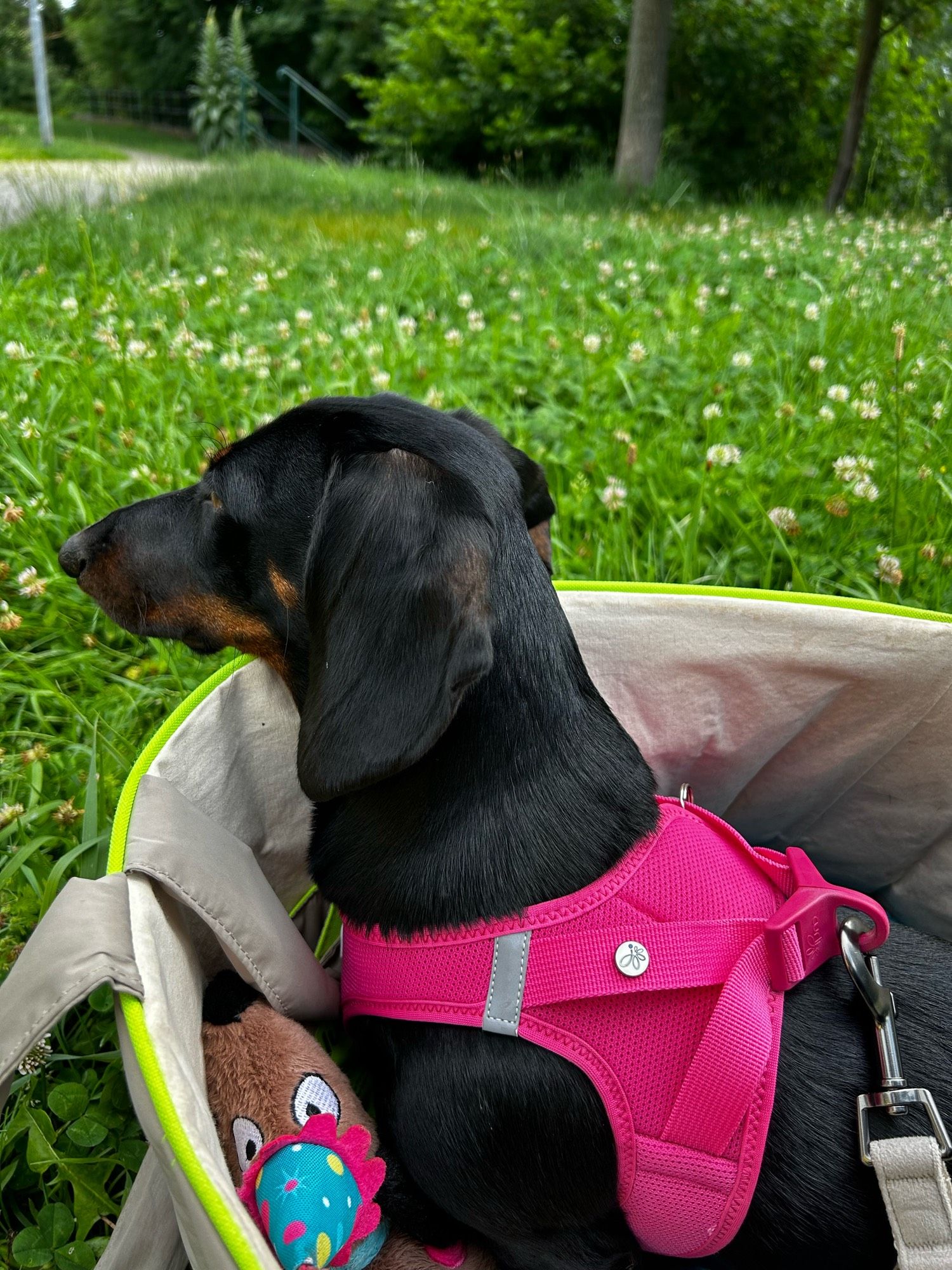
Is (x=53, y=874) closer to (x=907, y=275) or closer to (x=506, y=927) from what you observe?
(x=506, y=927)

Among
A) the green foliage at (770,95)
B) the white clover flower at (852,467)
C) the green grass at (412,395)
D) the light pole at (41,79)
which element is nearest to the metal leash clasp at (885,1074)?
the green grass at (412,395)

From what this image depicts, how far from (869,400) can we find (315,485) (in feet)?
7.64

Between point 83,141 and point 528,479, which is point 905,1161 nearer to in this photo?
point 528,479

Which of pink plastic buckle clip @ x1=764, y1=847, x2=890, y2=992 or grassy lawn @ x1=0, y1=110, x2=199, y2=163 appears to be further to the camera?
grassy lawn @ x1=0, y1=110, x2=199, y2=163

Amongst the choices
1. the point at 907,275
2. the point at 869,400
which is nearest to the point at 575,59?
the point at 907,275

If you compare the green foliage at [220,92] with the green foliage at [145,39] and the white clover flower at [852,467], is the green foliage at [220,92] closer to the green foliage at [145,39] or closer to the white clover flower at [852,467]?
the green foliage at [145,39]

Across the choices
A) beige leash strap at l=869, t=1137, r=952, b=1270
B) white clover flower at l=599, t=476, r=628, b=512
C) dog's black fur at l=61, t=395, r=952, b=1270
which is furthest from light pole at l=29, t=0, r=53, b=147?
beige leash strap at l=869, t=1137, r=952, b=1270

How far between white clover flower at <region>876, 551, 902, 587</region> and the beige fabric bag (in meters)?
0.59

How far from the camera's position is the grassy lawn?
16.6m

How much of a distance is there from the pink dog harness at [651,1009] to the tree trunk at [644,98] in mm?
9608

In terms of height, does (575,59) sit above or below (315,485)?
above

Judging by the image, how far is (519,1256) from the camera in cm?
151

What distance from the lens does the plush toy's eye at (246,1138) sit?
4.65ft

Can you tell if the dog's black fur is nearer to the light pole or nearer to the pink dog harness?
the pink dog harness
